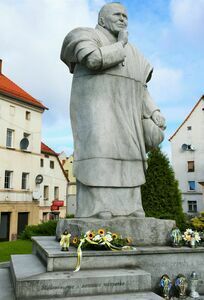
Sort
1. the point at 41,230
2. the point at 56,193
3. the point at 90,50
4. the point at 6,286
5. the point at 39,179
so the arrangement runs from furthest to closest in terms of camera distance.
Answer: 1. the point at 56,193
2. the point at 39,179
3. the point at 41,230
4. the point at 90,50
5. the point at 6,286

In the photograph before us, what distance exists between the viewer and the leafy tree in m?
19.8

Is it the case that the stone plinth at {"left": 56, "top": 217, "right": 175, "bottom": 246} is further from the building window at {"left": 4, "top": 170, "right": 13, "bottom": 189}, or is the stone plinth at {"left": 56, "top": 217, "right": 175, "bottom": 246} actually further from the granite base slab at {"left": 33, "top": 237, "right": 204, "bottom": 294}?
the building window at {"left": 4, "top": 170, "right": 13, "bottom": 189}

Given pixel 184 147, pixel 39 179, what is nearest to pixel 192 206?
pixel 184 147

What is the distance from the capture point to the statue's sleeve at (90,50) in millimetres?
5352

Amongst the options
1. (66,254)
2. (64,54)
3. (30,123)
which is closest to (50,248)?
(66,254)

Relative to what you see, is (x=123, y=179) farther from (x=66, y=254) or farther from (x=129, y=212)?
(x=66, y=254)

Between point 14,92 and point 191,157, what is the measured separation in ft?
72.5

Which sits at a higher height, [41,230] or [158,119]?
[158,119]

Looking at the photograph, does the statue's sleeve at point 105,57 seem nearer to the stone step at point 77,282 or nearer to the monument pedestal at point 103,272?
the monument pedestal at point 103,272

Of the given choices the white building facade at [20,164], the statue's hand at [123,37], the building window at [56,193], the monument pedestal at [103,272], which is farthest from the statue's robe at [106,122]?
the building window at [56,193]

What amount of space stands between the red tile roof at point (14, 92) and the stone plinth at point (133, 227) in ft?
97.2

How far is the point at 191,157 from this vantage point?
4359cm

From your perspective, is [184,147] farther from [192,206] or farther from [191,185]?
[192,206]

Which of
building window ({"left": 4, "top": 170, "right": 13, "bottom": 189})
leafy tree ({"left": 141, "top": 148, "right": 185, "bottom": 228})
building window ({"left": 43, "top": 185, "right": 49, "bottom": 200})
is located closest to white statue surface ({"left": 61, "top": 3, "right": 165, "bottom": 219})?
leafy tree ({"left": 141, "top": 148, "right": 185, "bottom": 228})
